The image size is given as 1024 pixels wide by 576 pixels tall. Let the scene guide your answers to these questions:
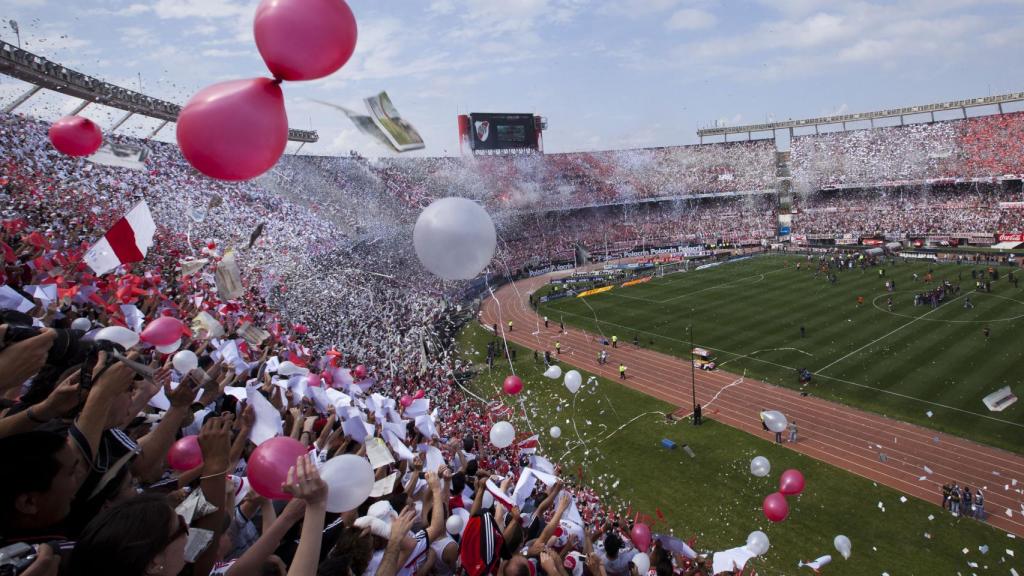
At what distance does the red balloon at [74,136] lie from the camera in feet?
26.2

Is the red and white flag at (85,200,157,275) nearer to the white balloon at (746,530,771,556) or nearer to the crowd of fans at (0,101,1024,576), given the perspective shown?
the crowd of fans at (0,101,1024,576)

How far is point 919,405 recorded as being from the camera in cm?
1869

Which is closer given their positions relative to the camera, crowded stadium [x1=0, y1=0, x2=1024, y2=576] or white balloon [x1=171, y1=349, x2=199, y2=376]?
crowded stadium [x1=0, y1=0, x2=1024, y2=576]

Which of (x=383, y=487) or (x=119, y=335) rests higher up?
(x=119, y=335)

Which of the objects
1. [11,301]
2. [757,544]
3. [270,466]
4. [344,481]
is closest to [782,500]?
[757,544]

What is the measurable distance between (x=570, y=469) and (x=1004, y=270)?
37.3 m

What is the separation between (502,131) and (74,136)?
178ft

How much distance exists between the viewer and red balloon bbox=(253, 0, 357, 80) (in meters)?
3.79

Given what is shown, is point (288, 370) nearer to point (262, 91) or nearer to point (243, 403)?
point (243, 403)

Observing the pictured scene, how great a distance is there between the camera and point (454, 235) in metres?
6.61

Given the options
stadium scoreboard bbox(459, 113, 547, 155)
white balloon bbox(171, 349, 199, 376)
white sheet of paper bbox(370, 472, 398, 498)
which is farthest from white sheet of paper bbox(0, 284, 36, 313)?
stadium scoreboard bbox(459, 113, 547, 155)

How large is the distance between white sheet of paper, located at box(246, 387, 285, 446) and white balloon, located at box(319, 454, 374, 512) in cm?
165

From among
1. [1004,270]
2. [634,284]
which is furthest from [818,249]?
[634,284]

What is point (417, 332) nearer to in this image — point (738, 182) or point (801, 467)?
point (801, 467)
